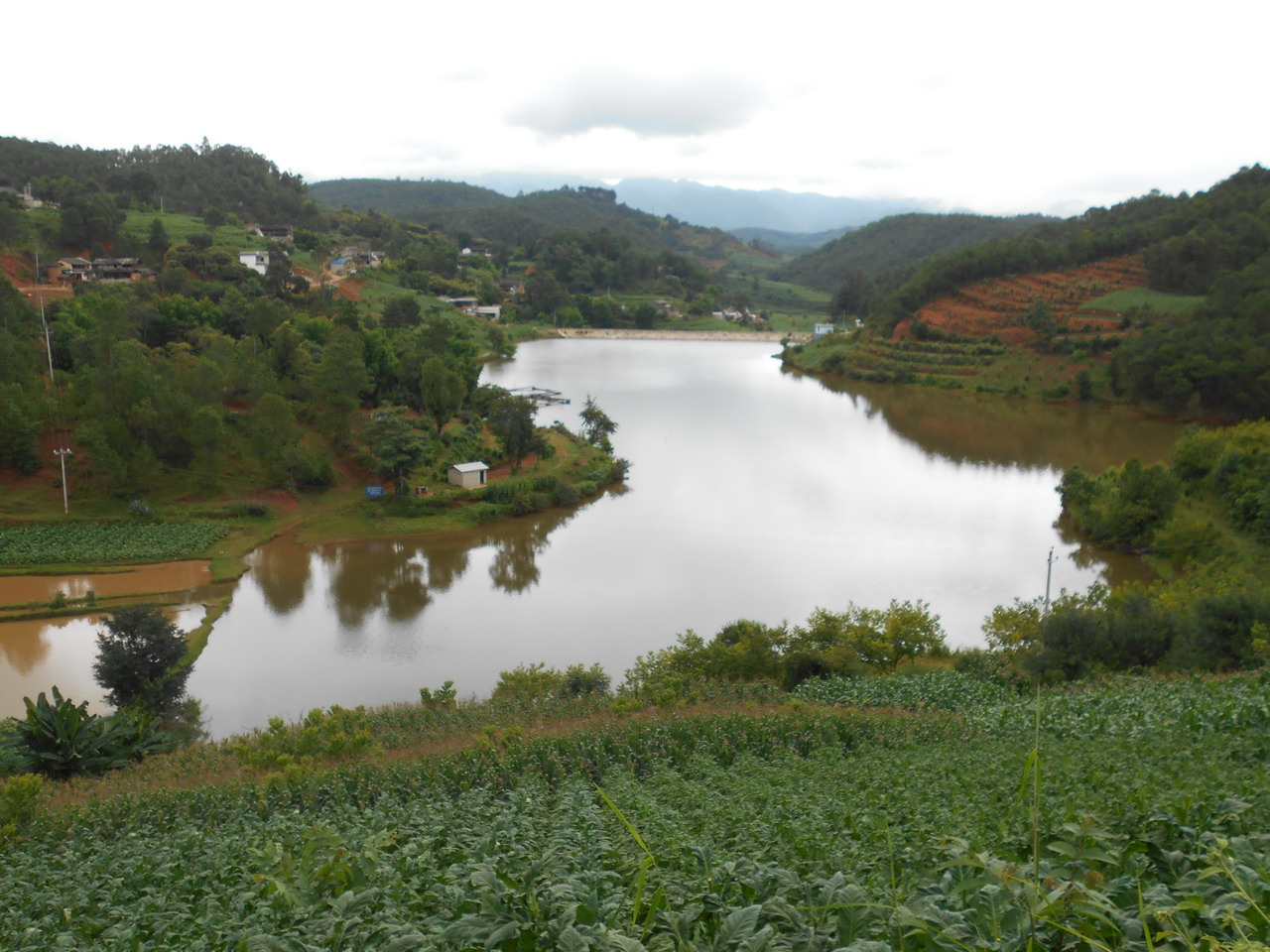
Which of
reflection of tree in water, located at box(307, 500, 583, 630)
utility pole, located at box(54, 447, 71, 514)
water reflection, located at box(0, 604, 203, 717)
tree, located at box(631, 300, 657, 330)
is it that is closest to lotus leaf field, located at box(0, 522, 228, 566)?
utility pole, located at box(54, 447, 71, 514)

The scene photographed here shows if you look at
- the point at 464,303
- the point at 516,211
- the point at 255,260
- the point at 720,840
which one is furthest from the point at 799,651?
the point at 516,211

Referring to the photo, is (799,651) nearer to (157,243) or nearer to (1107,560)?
(1107,560)

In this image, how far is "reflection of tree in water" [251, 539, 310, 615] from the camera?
45.3 ft

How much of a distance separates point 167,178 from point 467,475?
4365 centimetres

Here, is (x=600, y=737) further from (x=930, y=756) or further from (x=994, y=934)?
(x=994, y=934)

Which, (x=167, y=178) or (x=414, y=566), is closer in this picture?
(x=414, y=566)

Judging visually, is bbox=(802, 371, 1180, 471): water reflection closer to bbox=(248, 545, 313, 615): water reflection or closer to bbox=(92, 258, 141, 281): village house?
bbox=(248, 545, 313, 615): water reflection

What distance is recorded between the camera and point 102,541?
15.3 metres

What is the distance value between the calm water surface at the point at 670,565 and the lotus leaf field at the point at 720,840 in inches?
144

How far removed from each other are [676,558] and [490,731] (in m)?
8.84

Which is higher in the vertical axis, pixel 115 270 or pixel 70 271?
pixel 115 270

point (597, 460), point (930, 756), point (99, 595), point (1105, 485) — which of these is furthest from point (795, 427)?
point (930, 756)

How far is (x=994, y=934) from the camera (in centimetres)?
178

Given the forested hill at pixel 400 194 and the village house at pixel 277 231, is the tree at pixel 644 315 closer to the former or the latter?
the village house at pixel 277 231
